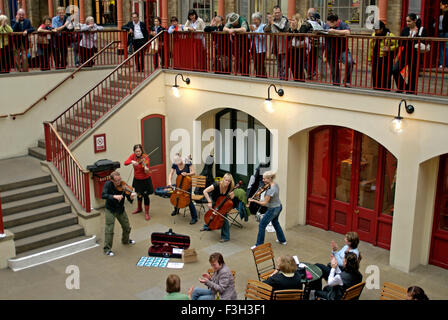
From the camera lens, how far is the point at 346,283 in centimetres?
828

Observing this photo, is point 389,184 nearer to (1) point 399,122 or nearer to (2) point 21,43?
(1) point 399,122

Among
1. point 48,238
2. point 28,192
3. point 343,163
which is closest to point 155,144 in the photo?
point 28,192

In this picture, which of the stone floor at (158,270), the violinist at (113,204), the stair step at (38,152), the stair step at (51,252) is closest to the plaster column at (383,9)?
the stone floor at (158,270)

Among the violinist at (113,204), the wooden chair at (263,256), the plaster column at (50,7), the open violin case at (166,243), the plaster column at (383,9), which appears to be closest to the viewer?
the wooden chair at (263,256)

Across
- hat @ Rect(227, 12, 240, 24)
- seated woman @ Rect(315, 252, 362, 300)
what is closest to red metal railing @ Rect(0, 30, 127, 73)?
hat @ Rect(227, 12, 240, 24)

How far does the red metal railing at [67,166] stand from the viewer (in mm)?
Result: 11836

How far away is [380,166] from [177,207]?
190 inches

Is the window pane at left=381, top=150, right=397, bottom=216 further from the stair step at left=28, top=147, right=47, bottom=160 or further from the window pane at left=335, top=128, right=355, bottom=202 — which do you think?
the stair step at left=28, top=147, right=47, bottom=160

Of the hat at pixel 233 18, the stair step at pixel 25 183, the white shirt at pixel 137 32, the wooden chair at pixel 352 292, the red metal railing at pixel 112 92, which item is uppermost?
the hat at pixel 233 18

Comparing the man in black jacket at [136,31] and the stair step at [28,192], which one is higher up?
the man in black jacket at [136,31]

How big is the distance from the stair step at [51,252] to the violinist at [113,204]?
1.83 feet

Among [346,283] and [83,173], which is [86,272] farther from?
[346,283]

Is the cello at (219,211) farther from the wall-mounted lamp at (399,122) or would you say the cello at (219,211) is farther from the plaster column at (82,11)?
the plaster column at (82,11)
